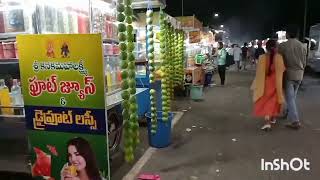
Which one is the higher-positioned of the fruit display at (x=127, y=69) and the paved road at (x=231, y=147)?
the fruit display at (x=127, y=69)

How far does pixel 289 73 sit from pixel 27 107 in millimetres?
5083

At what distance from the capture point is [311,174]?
14.3ft

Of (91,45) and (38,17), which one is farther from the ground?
(38,17)

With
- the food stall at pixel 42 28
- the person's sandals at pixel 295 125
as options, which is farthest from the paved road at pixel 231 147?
the food stall at pixel 42 28

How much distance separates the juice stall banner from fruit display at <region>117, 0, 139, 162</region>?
0.58m

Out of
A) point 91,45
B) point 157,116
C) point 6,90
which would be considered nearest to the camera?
point 91,45

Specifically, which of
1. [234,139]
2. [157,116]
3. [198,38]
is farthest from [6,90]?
[198,38]

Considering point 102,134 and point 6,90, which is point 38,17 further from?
point 102,134

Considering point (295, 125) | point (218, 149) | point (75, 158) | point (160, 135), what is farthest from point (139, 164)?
point (295, 125)

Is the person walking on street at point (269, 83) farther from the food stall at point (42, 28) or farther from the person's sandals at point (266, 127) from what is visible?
the food stall at point (42, 28)
